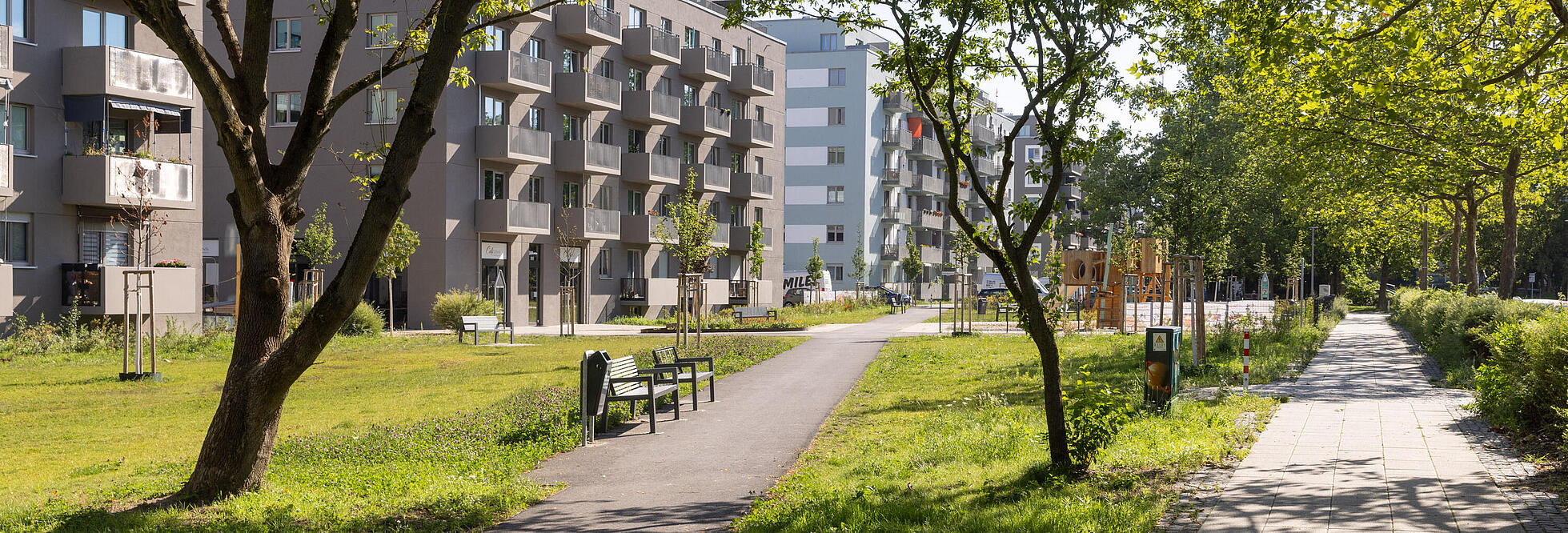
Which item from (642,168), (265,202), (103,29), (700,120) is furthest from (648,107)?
(265,202)

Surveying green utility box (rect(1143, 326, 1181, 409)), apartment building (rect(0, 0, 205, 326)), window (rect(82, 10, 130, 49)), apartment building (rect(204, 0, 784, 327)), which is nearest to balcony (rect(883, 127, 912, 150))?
apartment building (rect(204, 0, 784, 327))

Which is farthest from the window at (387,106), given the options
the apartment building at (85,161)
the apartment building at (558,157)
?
the apartment building at (85,161)

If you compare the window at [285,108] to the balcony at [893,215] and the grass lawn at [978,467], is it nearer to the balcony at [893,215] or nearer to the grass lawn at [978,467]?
the grass lawn at [978,467]

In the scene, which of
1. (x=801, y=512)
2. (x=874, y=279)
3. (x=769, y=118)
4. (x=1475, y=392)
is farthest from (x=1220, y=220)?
(x=874, y=279)

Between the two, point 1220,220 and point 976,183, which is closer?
point 976,183

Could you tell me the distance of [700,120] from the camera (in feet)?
173

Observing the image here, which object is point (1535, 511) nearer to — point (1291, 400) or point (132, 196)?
point (1291, 400)

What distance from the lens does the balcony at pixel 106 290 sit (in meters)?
27.8

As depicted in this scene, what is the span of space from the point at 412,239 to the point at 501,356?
9.15 meters

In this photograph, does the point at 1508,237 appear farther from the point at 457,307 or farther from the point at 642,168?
the point at 642,168

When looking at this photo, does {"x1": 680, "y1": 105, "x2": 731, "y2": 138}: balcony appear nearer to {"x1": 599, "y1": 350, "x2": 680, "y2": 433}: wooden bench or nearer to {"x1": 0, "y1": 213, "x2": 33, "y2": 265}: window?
{"x1": 0, "y1": 213, "x2": 33, "y2": 265}: window

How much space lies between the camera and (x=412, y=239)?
3278cm

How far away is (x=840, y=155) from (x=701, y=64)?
28.6m

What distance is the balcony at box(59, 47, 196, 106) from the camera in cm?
2794
